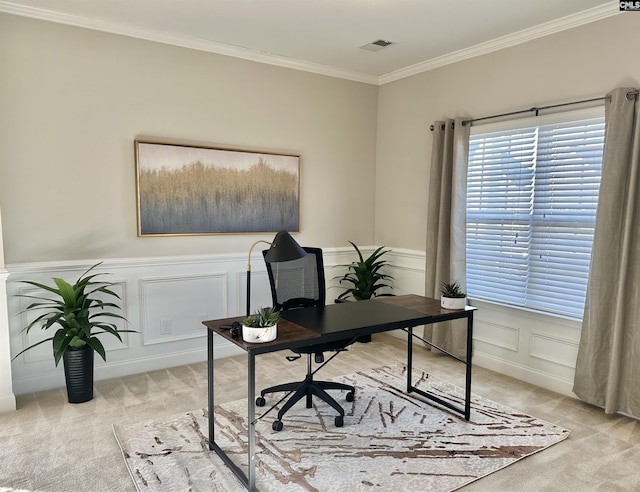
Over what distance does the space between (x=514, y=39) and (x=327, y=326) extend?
271 cm

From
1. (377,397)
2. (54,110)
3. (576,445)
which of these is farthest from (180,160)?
(576,445)

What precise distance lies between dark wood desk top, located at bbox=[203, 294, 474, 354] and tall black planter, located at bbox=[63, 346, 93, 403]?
119cm

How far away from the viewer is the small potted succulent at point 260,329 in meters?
2.16

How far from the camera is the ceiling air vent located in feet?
12.5

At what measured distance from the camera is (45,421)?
2896mm

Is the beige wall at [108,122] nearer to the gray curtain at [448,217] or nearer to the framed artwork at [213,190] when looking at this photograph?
the framed artwork at [213,190]

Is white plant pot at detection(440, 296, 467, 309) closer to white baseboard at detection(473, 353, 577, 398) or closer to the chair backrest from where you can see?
the chair backrest

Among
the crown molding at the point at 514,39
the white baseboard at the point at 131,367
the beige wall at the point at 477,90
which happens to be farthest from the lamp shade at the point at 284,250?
the crown molding at the point at 514,39

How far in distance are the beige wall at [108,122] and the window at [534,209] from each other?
1.59 metres

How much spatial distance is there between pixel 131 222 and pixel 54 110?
94cm

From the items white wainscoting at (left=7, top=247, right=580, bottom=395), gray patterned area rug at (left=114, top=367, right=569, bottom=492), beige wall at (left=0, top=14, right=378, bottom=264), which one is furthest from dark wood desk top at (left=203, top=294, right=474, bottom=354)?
beige wall at (left=0, top=14, right=378, bottom=264)

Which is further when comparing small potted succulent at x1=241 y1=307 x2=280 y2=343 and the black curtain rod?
the black curtain rod

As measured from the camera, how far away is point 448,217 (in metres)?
4.05

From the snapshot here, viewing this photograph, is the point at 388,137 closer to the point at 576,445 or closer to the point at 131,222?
the point at 131,222
